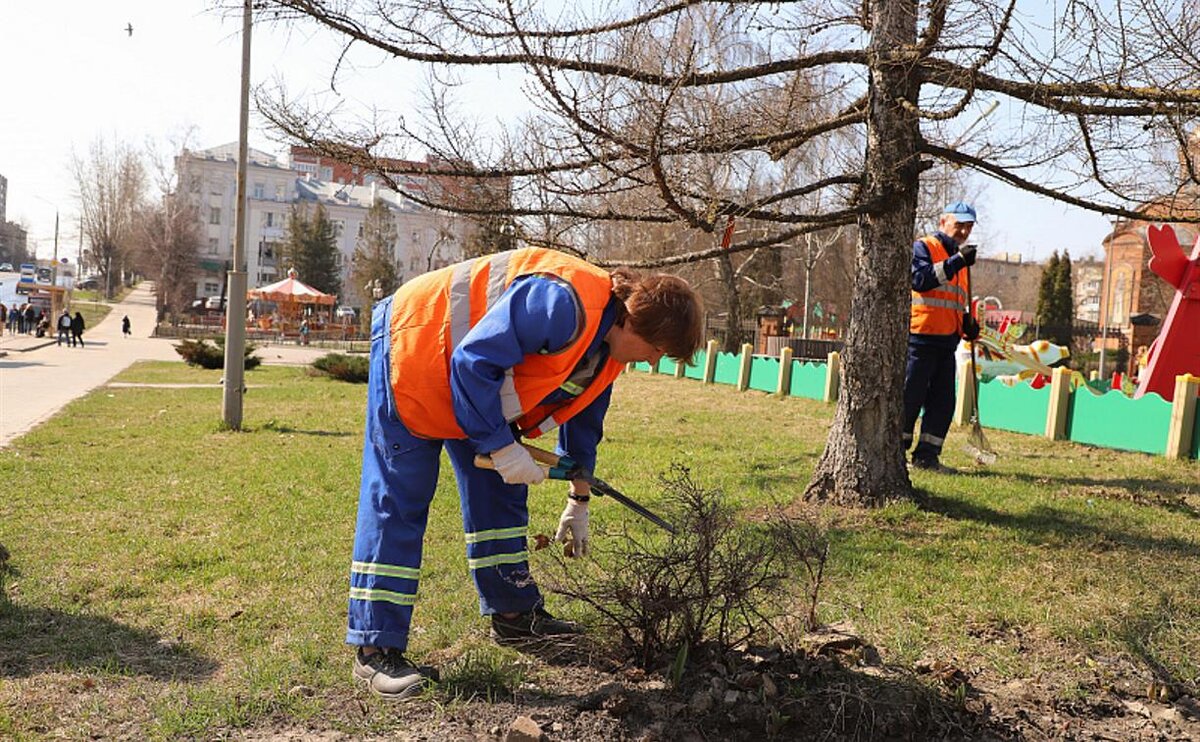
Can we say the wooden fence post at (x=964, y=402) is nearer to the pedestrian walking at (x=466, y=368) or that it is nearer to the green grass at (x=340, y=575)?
the green grass at (x=340, y=575)

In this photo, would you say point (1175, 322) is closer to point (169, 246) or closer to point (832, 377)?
point (832, 377)

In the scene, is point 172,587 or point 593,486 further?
point 172,587

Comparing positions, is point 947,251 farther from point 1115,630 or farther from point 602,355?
point 602,355

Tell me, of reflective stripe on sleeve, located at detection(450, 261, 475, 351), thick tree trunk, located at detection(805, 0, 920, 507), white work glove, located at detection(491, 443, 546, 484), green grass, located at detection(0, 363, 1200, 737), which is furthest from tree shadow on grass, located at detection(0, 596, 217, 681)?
thick tree trunk, located at detection(805, 0, 920, 507)

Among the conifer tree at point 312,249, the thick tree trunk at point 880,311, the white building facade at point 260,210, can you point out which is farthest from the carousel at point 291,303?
the thick tree trunk at point 880,311

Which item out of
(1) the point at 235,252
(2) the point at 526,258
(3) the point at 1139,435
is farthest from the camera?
(1) the point at 235,252

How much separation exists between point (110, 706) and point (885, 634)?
256 centimetres

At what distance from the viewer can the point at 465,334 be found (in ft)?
9.43

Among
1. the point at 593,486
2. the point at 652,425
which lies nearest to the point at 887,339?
the point at 593,486

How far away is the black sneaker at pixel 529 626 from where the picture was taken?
3277 mm

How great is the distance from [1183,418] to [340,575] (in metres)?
6.78

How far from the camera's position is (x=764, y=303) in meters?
40.7

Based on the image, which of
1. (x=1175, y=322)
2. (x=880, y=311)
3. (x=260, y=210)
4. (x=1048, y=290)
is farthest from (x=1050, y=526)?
(x=260, y=210)

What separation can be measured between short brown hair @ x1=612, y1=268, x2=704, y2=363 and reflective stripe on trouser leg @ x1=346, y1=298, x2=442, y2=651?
79 centimetres
